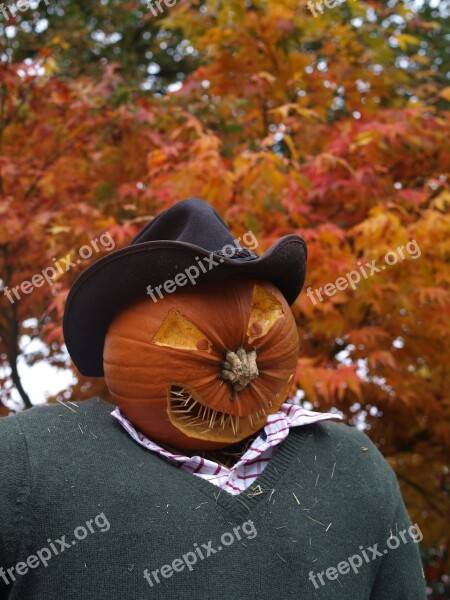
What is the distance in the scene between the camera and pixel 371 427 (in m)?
3.51

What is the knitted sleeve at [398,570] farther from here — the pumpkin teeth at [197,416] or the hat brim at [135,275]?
the hat brim at [135,275]

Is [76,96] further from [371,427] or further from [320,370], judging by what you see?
[371,427]

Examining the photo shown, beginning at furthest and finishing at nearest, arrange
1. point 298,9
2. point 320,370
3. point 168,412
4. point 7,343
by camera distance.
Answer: point 298,9
point 7,343
point 320,370
point 168,412

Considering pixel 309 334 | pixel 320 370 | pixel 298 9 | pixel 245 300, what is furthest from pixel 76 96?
pixel 245 300

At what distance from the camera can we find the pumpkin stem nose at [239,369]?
168cm

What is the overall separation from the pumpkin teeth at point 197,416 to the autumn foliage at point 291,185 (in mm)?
883

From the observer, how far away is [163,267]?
1690 millimetres

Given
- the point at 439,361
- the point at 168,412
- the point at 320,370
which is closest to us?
the point at 168,412

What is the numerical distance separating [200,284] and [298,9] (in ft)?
8.33

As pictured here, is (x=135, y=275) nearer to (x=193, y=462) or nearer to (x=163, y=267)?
(x=163, y=267)
